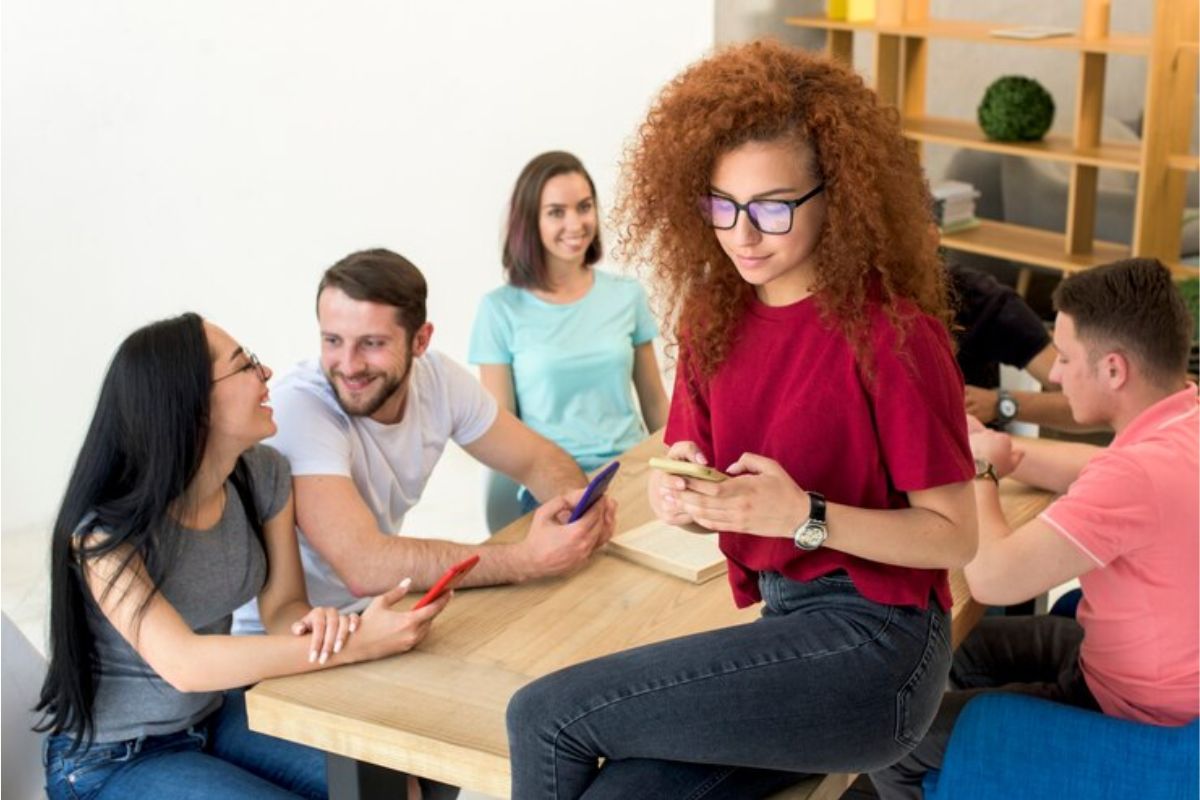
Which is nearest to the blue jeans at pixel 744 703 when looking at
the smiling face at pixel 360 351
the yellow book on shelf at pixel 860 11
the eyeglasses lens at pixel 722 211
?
the eyeglasses lens at pixel 722 211

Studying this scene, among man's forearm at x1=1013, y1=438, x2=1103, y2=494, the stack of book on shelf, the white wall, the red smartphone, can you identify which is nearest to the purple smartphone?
the red smartphone

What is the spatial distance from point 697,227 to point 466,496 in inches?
139

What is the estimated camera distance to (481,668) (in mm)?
2227

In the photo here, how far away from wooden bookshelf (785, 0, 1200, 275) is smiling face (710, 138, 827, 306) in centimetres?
355

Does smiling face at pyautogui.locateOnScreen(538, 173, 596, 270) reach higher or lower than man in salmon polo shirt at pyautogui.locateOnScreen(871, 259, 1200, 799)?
higher

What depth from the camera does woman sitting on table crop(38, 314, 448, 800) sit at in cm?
228

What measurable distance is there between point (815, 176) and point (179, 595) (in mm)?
1259

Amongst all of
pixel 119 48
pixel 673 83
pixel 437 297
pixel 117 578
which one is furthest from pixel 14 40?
pixel 673 83

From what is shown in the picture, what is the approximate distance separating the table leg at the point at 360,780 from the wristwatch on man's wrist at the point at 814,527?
29.9 inches

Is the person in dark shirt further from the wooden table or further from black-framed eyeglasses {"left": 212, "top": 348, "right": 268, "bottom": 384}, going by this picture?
black-framed eyeglasses {"left": 212, "top": 348, "right": 268, "bottom": 384}

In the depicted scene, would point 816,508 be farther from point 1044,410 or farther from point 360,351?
point 1044,410

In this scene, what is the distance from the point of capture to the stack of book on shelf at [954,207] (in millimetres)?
5824

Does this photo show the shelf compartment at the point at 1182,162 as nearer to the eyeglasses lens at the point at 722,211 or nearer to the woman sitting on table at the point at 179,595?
the woman sitting on table at the point at 179,595

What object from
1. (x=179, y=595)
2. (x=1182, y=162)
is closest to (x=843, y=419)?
(x=179, y=595)
